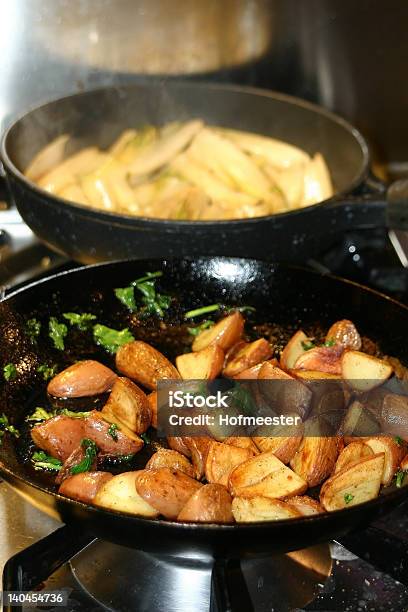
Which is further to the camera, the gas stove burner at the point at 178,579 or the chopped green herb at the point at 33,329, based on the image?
the chopped green herb at the point at 33,329

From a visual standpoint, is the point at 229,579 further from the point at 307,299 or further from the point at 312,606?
the point at 307,299

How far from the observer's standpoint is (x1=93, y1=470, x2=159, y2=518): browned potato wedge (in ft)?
3.01

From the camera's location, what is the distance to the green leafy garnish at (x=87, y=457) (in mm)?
993

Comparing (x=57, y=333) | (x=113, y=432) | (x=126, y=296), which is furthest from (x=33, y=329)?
(x=113, y=432)

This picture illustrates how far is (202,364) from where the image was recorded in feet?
3.99

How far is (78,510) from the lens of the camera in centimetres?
84

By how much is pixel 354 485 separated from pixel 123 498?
10.7 inches

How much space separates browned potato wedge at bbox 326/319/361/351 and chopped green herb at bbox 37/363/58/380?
0.43 m

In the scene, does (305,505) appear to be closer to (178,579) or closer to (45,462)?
(178,579)

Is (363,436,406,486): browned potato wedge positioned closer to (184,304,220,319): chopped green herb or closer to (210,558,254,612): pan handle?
(210,558,254,612): pan handle

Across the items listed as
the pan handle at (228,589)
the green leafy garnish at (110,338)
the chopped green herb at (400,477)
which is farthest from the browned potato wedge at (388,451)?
the green leafy garnish at (110,338)

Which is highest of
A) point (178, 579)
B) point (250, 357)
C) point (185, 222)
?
point (185, 222)

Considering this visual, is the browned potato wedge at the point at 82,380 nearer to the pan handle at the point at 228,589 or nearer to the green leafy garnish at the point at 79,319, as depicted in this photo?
the green leafy garnish at the point at 79,319

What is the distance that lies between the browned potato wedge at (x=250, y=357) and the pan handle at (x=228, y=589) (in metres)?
0.34
